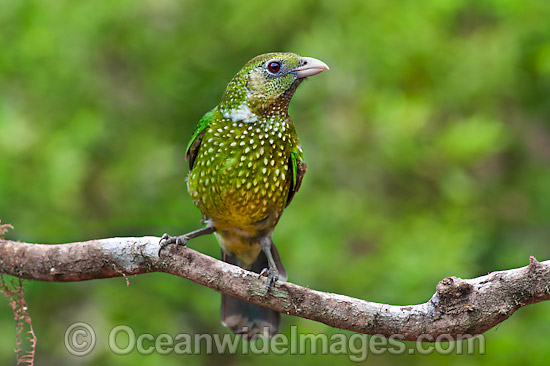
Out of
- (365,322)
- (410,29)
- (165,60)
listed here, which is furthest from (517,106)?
(365,322)

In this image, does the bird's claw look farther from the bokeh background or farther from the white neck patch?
the bokeh background

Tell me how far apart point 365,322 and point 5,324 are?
323cm

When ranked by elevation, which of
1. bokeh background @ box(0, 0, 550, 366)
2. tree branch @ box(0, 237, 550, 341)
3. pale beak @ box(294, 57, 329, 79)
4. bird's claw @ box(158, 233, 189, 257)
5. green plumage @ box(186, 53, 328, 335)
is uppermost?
bokeh background @ box(0, 0, 550, 366)

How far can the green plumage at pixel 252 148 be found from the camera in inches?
131

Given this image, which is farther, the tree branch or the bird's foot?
the bird's foot

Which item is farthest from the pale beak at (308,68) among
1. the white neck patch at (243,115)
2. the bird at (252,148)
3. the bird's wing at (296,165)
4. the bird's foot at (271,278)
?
the bird's foot at (271,278)

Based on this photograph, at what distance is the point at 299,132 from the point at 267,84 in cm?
210

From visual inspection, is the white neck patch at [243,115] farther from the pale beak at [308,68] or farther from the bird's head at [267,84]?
the pale beak at [308,68]

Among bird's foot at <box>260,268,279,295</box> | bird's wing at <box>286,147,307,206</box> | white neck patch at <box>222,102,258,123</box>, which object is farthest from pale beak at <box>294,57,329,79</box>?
bird's foot at <box>260,268,279,295</box>

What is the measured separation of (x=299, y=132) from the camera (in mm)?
5410

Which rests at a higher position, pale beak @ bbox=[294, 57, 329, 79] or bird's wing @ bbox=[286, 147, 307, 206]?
pale beak @ bbox=[294, 57, 329, 79]

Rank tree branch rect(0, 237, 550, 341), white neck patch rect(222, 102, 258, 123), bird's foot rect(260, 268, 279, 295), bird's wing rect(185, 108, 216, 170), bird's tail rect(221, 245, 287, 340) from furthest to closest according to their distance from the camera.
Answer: bird's tail rect(221, 245, 287, 340) < bird's wing rect(185, 108, 216, 170) < white neck patch rect(222, 102, 258, 123) < bird's foot rect(260, 268, 279, 295) < tree branch rect(0, 237, 550, 341)

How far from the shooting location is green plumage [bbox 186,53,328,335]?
332 cm

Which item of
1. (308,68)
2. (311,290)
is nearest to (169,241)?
(311,290)
